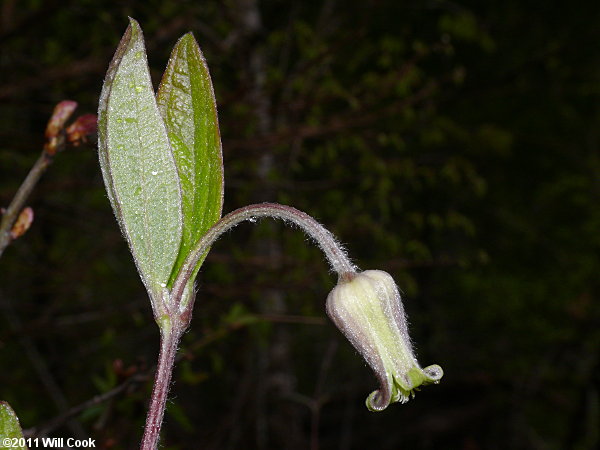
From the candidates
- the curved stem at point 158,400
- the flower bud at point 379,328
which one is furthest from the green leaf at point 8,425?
the flower bud at point 379,328

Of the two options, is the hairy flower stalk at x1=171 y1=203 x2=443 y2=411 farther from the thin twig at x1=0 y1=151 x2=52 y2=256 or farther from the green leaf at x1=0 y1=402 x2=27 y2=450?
the thin twig at x1=0 y1=151 x2=52 y2=256

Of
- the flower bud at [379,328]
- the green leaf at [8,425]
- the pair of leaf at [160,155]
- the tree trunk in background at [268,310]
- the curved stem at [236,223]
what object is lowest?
the tree trunk in background at [268,310]

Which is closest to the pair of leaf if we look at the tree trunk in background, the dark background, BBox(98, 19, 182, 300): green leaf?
BBox(98, 19, 182, 300): green leaf

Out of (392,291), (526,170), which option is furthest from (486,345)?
Result: (392,291)

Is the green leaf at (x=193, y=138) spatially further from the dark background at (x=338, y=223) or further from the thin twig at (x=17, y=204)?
the dark background at (x=338, y=223)

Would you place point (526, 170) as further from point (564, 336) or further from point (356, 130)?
point (356, 130)

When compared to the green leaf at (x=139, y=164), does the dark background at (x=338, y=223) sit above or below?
below
